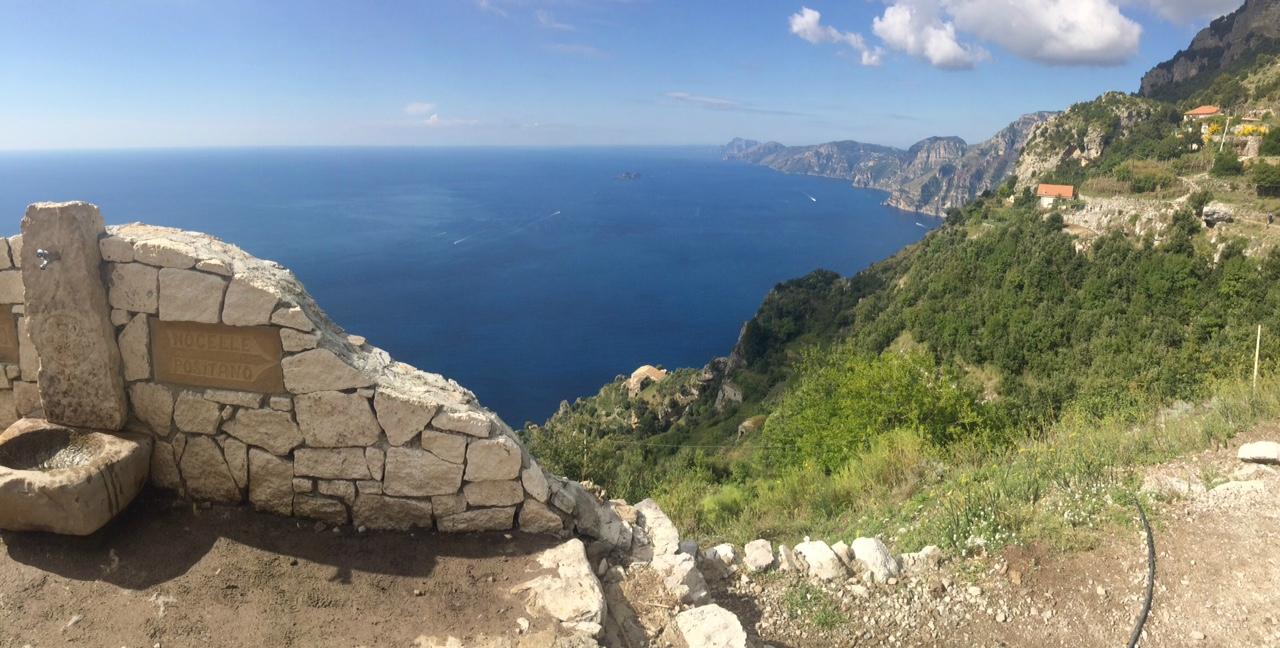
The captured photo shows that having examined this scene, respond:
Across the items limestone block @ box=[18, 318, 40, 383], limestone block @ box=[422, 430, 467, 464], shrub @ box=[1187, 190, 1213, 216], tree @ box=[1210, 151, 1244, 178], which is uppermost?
tree @ box=[1210, 151, 1244, 178]

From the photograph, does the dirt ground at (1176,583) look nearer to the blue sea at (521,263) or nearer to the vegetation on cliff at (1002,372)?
the vegetation on cliff at (1002,372)

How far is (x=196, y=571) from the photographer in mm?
4922

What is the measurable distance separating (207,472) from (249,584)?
1.28 m

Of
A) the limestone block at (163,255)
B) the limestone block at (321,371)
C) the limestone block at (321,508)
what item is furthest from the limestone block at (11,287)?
the limestone block at (321,508)

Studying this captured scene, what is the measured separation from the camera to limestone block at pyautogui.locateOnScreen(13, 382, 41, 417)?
5.66 m

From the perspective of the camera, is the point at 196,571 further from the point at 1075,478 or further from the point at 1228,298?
the point at 1228,298

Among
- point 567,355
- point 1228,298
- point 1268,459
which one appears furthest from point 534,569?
point 567,355

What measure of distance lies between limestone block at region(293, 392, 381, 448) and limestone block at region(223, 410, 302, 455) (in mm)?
110

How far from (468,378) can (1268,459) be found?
66.1 meters

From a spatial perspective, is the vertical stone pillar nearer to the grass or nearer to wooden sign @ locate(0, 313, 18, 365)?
wooden sign @ locate(0, 313, 18, 365)

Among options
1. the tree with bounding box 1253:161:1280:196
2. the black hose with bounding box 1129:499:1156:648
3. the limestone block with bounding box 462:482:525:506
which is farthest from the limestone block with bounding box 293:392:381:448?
the tree with bounding box 1253:161:1280:196

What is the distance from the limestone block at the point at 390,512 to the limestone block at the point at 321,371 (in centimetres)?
103

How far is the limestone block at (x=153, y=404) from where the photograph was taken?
5.54m

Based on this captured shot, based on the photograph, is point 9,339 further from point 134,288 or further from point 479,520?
point 479,520
